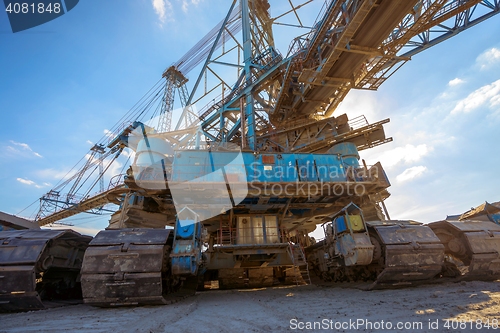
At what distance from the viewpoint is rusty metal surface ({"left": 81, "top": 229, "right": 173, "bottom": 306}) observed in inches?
215

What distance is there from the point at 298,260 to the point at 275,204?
114 inches

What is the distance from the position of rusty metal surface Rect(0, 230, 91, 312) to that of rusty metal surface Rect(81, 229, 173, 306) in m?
1.09

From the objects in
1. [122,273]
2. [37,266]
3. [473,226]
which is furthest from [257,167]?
[37,266]

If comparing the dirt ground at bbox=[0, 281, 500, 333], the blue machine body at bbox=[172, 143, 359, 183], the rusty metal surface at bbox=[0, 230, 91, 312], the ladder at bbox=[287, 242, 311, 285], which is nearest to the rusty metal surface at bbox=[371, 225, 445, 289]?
the dirt ground at bbox=[0, 281, 500, 333]

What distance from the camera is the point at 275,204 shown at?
12367 mm

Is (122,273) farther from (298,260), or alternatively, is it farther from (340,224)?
(298,260)

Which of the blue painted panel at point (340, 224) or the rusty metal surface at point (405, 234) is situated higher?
the blue painted panel at point (340, 224)

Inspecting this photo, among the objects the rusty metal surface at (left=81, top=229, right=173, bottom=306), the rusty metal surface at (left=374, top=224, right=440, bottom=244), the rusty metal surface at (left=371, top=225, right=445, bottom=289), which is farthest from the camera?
the rusty metal surface at (left=374, top=224, right=440, bottom=244)

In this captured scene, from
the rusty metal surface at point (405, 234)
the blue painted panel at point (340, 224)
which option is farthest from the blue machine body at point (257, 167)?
the rusty metal surface at point (405, 234)

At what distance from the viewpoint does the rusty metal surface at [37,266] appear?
5.20 meters

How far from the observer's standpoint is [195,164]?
496 inches

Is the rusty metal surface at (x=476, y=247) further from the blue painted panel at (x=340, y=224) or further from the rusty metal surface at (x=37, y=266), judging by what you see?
the rusty metal surface at (x=37, y=266)

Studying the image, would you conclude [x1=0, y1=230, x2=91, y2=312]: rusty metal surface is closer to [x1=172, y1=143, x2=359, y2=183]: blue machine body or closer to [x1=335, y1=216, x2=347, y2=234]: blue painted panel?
[x1=172, y1=143, x2=359, y2=183]: blue machine body

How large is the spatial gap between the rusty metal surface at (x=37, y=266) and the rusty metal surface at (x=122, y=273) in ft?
3.58
